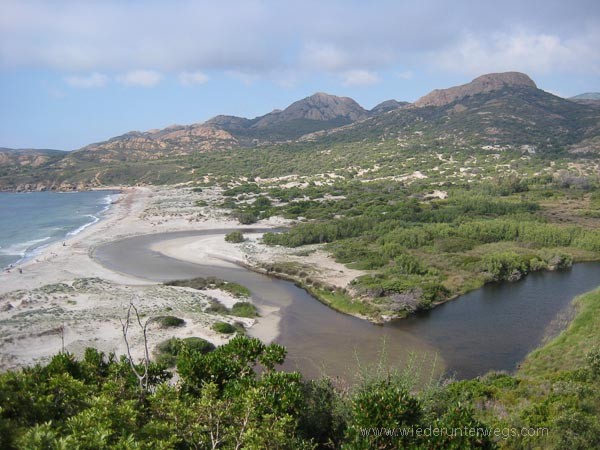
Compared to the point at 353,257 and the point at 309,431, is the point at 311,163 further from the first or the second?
the point at 309,431

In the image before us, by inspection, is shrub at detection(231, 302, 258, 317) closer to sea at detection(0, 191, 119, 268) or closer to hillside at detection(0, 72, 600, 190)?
sea at detection(0, 191, 119, 268)

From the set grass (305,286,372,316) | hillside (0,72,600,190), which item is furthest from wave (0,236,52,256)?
hillside (0,72,600,190)

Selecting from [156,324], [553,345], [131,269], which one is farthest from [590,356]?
[131,269]

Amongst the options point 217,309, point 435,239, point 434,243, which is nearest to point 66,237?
point 217,309

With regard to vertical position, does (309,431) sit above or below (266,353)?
below

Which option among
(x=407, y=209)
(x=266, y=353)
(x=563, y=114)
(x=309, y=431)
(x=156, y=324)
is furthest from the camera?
(x=563, y=114)

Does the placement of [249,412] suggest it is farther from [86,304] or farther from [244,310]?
[86,304]
